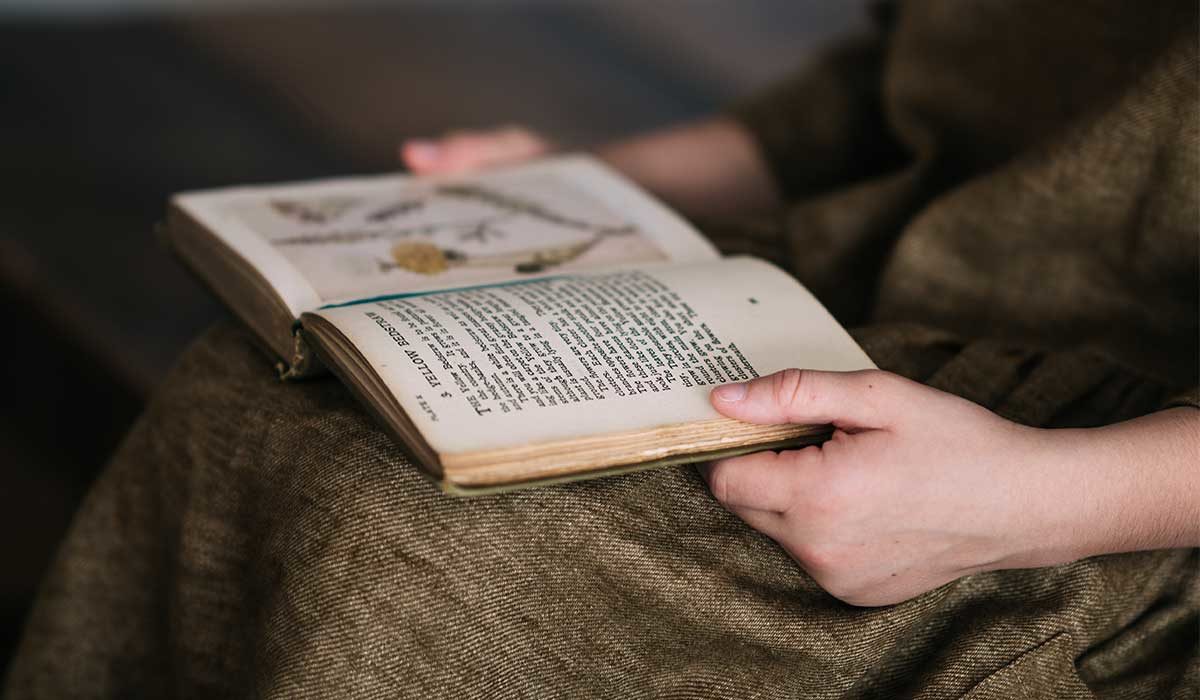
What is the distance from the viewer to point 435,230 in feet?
2.41

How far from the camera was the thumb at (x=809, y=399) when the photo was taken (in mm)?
Result: 509

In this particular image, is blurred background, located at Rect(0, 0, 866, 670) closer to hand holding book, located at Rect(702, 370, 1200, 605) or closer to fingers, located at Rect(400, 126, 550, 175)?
fingers, located at Rect(400, 126, 550, 175)

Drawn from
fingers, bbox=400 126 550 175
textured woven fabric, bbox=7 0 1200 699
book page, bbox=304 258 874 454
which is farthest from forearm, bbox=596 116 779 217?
book page, bbox=304 258 874 454

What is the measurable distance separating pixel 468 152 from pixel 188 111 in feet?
3.80

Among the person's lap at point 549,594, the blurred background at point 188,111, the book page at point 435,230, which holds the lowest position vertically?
the blurred background at point 188,111

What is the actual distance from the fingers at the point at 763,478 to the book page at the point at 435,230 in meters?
0.21

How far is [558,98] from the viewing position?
6.81 ft

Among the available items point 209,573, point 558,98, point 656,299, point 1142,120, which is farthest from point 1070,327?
point 558,98

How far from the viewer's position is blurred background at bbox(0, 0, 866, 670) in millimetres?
1371

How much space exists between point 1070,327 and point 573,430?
445mm

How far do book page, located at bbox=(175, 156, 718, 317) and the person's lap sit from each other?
0.24 feet

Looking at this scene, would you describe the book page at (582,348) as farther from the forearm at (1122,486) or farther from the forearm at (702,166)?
the forearm at (702,166)

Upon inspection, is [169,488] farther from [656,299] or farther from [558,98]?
[558,98]

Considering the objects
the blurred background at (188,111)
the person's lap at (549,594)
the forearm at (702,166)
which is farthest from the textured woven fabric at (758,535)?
the blurred background at (188,111)
